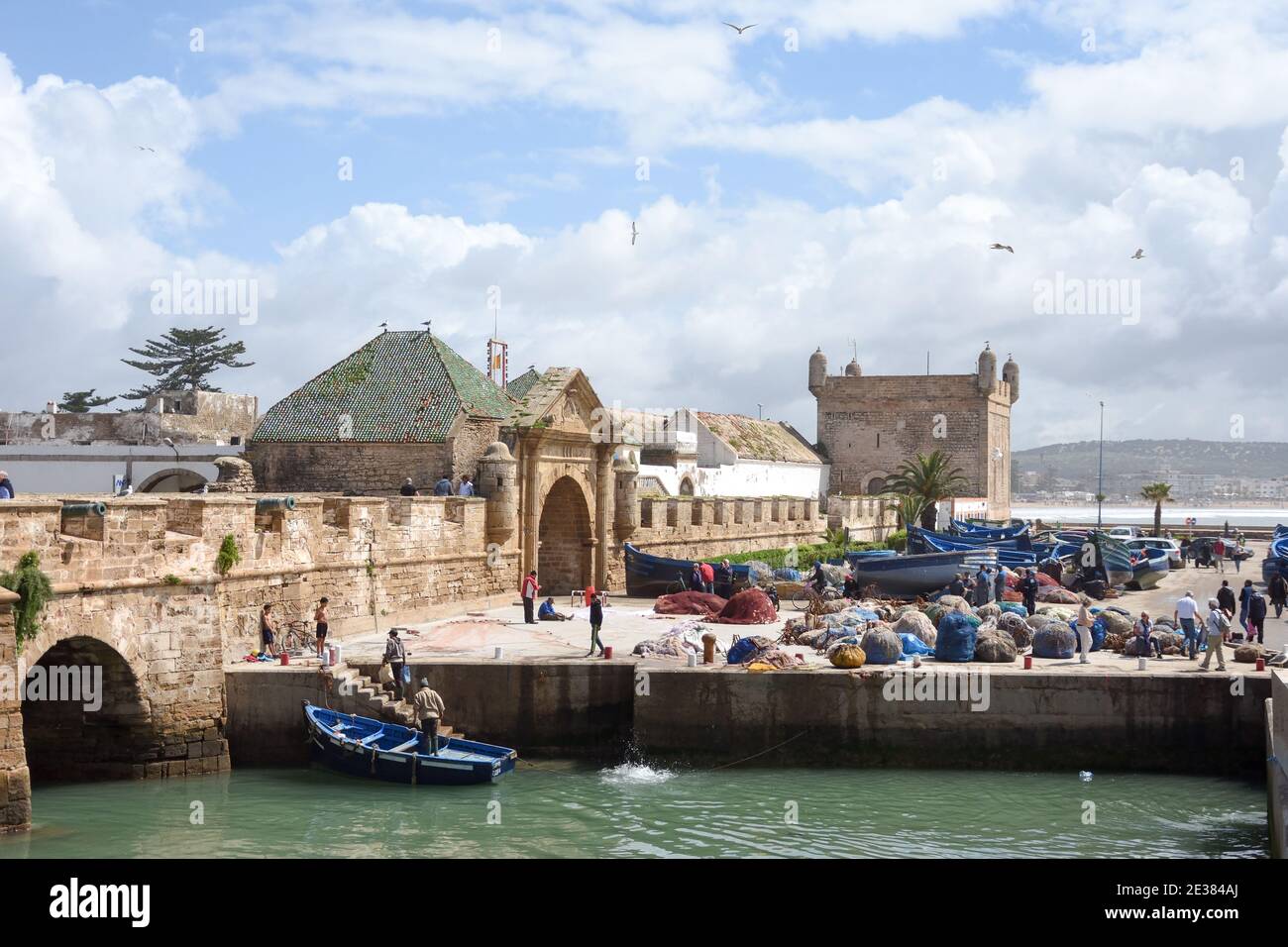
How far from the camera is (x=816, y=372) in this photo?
69.1 metres

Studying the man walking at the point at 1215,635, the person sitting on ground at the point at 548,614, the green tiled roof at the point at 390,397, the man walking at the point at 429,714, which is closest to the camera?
the man walking at the point at 429,714

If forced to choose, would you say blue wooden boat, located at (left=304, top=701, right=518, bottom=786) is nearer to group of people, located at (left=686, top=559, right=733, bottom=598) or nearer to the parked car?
group of people, located at (left=686, top=559, right=733, bottom=598)

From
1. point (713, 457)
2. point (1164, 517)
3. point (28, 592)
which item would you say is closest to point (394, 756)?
point (28, 592)

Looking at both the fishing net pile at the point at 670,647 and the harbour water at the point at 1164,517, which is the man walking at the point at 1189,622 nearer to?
the fishing net pile at the point at 670,647

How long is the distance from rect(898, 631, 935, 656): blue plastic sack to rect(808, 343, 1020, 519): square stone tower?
43.6m

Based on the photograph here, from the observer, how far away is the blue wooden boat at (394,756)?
747 inches

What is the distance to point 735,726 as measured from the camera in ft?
67.8

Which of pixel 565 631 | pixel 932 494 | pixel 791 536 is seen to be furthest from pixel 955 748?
pixel 932 494

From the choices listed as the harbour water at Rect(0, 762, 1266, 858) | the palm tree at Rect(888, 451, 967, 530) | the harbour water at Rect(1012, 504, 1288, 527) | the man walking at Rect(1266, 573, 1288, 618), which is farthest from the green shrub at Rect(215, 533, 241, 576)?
the harbour water at Rect(1012, 504, 1288, 527)

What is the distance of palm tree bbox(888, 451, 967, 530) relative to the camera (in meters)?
58.1

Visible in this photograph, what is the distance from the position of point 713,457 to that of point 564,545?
65.2 ft

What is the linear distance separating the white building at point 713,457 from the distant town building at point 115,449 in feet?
44.5

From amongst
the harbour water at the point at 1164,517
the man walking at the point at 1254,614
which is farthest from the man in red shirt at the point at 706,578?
the harbour water at the point at 1164,517
